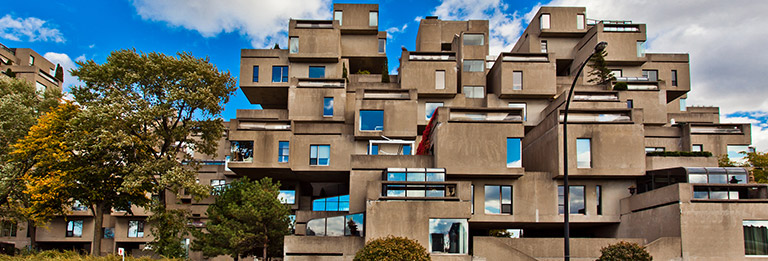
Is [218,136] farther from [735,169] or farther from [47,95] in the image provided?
[735,169]

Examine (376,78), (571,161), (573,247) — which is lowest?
(573,247)

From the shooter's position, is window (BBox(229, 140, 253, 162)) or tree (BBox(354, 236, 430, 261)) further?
window (BBox(229, 140, 253, 162))

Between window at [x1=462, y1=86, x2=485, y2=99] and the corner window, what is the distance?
11524mm

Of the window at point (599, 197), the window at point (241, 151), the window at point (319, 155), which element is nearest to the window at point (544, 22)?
the window at point (599, 197)

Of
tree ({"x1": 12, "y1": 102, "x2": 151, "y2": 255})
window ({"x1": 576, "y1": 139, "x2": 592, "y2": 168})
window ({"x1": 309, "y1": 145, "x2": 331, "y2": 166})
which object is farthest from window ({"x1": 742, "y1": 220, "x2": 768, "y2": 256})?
tree ({"x1": 12, "y1": 102, "x2": 151, "y2": 255})

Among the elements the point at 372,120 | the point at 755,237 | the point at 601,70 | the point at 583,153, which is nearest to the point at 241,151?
the point at 372,120

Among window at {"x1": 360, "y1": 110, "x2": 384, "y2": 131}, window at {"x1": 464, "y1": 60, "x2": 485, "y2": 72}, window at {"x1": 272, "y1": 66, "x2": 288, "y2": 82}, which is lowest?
window at {"x1": 360, "y1": 110, "x2": 384, "y2": 131}

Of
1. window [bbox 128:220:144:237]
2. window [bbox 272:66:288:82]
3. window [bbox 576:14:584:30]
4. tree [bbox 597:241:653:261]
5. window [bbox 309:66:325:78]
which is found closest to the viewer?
tree [bbox 597:241:653:261]

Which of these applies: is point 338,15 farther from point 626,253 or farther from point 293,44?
point 626,253

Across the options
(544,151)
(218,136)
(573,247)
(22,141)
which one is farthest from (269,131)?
(573,247)

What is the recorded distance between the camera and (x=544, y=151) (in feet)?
119

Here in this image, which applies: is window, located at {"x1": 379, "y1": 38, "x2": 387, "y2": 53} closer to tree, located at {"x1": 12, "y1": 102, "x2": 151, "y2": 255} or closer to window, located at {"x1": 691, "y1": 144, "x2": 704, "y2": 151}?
tree, located at {"x1": 12, "y1": 102, "x2": 151, "y2": 255}

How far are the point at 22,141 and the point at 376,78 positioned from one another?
27345 millimetres

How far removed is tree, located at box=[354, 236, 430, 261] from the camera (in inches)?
995
